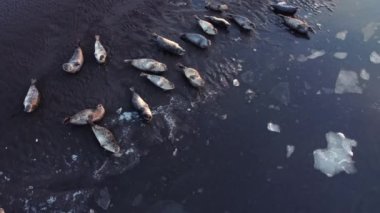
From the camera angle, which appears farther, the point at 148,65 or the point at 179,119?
the point at 148,65

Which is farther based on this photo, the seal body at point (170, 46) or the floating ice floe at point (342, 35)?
the floating ice floe at point (342, 35)

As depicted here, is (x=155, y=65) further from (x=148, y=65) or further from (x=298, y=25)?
(x=298, y=25)

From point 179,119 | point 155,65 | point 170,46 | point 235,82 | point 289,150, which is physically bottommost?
point 289,150

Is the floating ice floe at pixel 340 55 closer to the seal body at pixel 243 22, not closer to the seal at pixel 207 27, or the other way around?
the seal body at pixel 243 22

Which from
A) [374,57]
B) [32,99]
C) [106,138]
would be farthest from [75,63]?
[374,57]

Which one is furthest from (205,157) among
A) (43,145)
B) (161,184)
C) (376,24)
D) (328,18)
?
(376,24)

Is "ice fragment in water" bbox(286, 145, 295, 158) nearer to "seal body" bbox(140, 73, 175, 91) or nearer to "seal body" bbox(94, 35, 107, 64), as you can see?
"seal body" bbox(140, 73, 175, 91)

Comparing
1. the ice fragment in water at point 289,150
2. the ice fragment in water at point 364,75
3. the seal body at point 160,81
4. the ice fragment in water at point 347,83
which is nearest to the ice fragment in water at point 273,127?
→ the ice fragment in water at point 289,150

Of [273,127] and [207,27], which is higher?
[207,27]
